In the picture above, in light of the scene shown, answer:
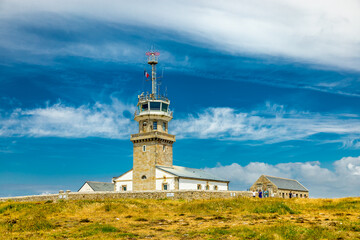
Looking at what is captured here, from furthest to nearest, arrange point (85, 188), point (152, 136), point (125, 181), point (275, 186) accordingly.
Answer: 1. point (85, 188)
2. point (275, 186)
3. point (125, 181)
4. point (152, 136)

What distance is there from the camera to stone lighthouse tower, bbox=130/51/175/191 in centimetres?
6025

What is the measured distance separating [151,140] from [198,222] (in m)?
39.9

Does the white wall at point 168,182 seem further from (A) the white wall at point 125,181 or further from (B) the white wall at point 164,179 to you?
(A) the white wall at point 125,181

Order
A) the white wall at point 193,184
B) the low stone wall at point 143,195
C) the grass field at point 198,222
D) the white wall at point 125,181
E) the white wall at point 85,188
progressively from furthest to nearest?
the white wall at point 85,188 < the white wall at point 125,181 < the white wall at point 193,184 < the low stone wall at point 143,195 < the grass field at point 198,222

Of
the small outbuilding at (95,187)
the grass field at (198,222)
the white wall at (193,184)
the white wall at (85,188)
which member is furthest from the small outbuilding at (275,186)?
the grass field at (198,222)

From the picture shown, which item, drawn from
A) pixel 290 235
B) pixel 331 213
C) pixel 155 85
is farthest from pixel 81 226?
pixel 155 85

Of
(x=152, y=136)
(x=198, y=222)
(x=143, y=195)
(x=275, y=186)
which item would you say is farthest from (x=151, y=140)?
(x=198, y=222)

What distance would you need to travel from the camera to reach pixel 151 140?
60906 millimetres

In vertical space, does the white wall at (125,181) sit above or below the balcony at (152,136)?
below

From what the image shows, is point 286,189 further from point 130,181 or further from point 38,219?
point 38,219

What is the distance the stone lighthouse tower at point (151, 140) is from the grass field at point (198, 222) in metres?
30.6

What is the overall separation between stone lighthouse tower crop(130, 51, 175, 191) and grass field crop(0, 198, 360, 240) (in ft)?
100

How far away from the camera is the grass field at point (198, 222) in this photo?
671 inches

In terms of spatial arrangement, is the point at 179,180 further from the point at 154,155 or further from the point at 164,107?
the point at 164,107
